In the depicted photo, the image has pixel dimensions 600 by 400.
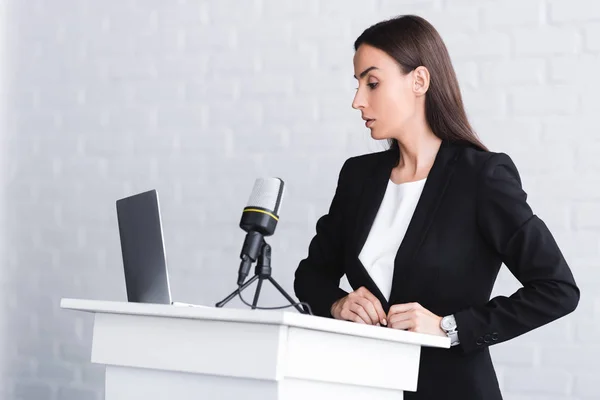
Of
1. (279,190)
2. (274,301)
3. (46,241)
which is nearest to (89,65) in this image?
(46,241)

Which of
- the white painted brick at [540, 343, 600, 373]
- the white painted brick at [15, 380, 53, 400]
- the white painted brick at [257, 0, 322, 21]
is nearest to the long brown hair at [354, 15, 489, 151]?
the white painted brick at [540, 343, 600, 373]

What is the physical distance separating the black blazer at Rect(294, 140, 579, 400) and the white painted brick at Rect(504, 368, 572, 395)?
722 millimetres

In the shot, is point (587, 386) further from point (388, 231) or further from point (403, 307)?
point (403, 307)

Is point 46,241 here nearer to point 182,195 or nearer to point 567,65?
point 182,195

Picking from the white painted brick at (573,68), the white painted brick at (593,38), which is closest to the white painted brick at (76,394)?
the white painted brick at (573,68)

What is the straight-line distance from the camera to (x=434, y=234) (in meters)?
1.95

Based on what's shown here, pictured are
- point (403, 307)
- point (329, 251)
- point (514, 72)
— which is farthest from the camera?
point (514, 72)

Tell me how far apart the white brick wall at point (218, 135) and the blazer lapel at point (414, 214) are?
67 cm

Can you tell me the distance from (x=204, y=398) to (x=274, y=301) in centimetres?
155

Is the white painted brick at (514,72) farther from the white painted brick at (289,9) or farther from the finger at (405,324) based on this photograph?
the finger at (405,324)

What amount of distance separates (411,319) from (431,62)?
2.07ft

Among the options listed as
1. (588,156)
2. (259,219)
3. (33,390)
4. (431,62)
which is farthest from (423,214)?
(33,390)

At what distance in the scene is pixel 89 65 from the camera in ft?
11.2

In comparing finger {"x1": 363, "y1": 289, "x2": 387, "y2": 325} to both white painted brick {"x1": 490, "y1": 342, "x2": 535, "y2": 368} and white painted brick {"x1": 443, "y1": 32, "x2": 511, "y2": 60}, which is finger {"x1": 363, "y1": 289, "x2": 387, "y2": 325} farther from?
white painted brick {"x1": 443, "y1": 32, "x2": 511, "y2": 60}
